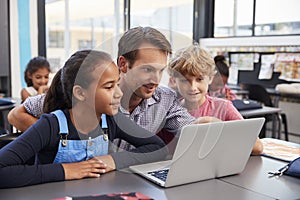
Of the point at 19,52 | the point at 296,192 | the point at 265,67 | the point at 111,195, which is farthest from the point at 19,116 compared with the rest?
the point at 265,67

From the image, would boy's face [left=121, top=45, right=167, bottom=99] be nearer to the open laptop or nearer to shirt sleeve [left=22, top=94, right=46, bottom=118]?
the open laptop

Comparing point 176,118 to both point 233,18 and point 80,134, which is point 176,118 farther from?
point 233,18

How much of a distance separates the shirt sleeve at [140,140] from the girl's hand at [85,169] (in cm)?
14

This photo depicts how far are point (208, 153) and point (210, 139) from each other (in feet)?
0.19

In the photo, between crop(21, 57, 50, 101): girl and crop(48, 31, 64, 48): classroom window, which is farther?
crop(48, 31, 64, 48): classroom window

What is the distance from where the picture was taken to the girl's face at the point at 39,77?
3184 millimetres

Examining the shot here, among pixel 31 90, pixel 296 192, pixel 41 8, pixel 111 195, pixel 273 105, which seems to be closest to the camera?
pixel 111 195

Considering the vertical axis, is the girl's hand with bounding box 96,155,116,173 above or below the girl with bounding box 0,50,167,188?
below

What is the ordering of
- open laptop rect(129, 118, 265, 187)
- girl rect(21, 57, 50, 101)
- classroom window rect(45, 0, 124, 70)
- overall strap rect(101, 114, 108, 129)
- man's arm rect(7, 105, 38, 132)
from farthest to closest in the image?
classroom window rect(45, 0, 124, 70), girl rect(21, 57, 50, 101), man's arm rect(7, 105, 38, 132), overall strap rect(101, 114, 108, 129), open laptop rect(129, 118, 265, 187)

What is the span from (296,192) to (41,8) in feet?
12.7

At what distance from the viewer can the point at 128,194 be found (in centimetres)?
98

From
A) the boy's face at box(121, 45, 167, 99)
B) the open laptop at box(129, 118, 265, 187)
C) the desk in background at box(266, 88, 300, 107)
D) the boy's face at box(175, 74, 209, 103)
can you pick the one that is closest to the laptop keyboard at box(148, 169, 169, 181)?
the open laptop at box(129, 118, 265, 187)

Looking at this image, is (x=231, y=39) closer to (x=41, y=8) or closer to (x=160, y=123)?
(x=41, y=8)

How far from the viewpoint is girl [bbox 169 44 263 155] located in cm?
161
